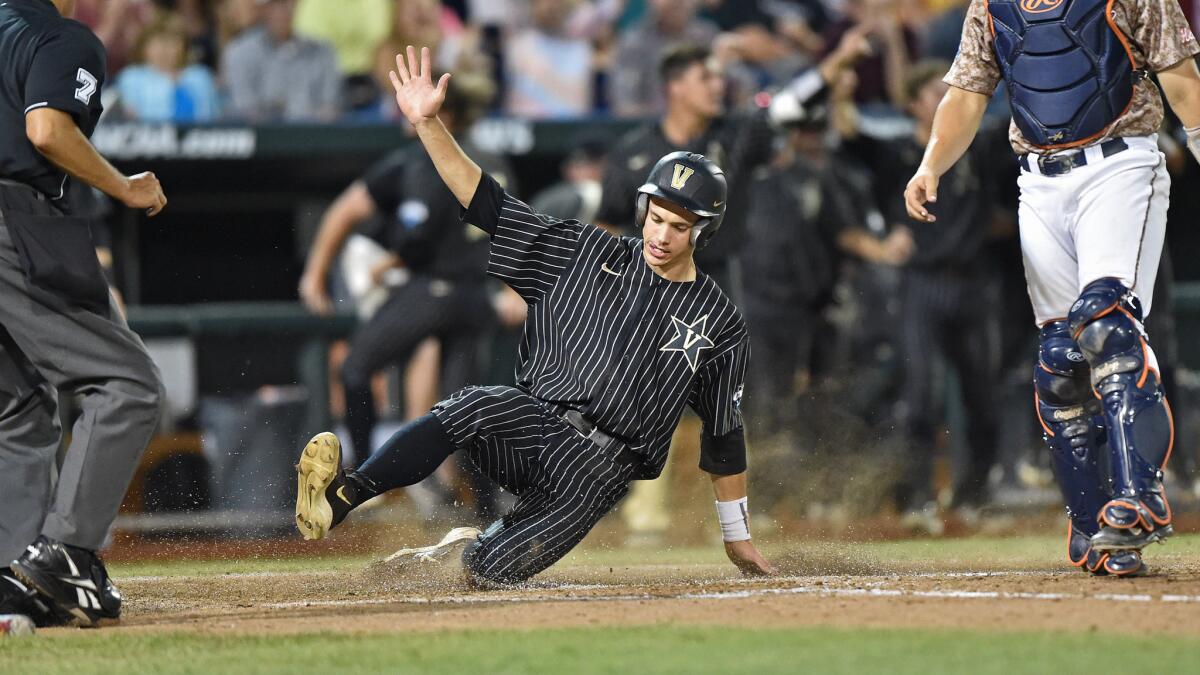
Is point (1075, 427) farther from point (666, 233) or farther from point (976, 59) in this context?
point (666, 233)

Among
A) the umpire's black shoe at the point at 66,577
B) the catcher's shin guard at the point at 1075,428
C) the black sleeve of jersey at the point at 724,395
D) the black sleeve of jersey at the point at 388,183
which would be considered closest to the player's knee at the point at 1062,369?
the catcher's shin guard at the point at 1075,428

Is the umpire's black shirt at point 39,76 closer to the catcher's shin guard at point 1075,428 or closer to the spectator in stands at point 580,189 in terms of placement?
the catcher's shin guard at point 1075,428

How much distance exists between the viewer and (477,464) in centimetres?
541

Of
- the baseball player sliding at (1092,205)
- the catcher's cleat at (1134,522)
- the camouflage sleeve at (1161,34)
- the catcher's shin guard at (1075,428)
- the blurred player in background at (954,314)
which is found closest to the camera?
the catcher's cleat at (1134,522)

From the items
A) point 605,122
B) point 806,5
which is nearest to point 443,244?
point 605,122

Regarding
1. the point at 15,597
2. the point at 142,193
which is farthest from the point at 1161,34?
the point at 15,597

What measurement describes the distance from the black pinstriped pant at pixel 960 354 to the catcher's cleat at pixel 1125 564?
4545mm

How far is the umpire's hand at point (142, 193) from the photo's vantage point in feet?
15.3

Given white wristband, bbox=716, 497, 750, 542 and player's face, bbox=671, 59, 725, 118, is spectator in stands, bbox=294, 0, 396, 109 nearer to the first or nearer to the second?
player's face, bbox=671, 59, 725, 118

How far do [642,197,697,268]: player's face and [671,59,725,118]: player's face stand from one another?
325cm

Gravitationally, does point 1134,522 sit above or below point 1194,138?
below

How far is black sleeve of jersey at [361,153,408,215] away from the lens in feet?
30.6

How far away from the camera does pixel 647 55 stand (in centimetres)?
1136

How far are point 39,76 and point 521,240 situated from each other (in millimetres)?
1601
